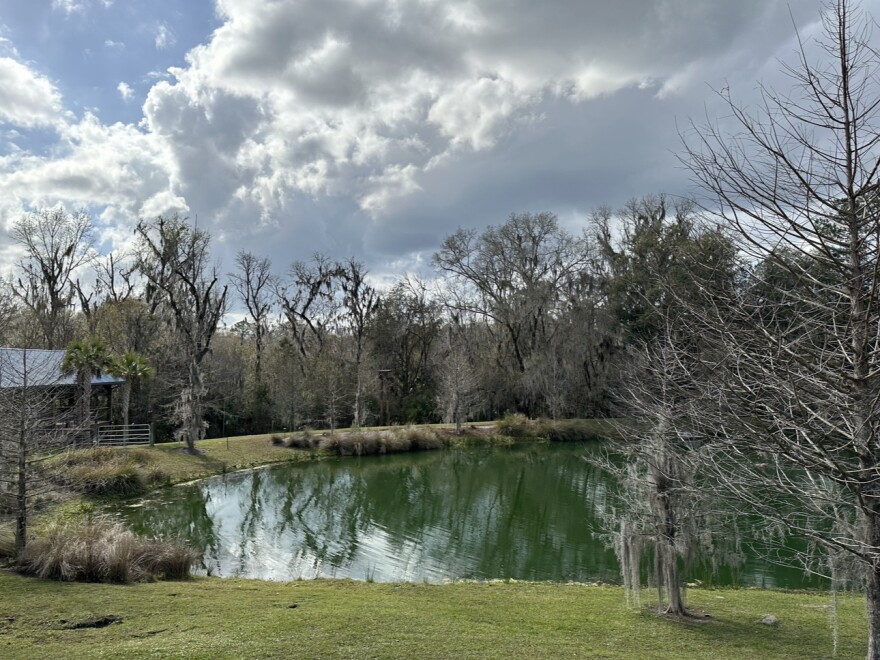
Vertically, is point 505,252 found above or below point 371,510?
above

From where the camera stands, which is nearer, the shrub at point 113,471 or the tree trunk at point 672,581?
the tree trunk at point 672,581

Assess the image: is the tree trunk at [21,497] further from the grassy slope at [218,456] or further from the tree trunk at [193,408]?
the tree trunk at [193,408]

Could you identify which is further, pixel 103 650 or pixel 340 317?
pixel 340 317

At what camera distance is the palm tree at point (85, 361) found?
2362cm

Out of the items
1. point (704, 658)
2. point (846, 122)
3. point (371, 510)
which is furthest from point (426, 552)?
point (846, 122)

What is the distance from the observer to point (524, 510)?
18922 mm

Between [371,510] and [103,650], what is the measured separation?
13.9 metres

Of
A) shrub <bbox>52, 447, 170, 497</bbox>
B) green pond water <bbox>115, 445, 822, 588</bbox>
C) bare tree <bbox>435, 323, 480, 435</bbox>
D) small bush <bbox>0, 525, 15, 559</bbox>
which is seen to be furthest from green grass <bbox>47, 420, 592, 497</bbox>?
bare tree <bbox>435, 323, 480, 435</bbox>

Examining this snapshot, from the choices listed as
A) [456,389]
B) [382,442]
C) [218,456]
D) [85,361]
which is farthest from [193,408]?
[456,389]

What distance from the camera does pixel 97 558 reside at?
9.05m

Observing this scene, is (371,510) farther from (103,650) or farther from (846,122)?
(846,122)

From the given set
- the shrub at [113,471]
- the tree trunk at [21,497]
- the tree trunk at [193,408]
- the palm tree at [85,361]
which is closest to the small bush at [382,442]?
the tree trunk at [193,408]

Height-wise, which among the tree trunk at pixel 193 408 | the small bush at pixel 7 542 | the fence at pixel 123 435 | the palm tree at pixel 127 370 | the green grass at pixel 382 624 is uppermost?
the palm tree at pixel 127 370

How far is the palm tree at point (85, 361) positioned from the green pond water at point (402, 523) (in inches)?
280
